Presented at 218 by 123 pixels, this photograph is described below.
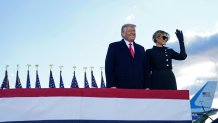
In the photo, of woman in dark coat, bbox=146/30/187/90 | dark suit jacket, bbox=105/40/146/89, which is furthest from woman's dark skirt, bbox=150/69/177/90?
dark suit jacket, bbox=105/40/146/89

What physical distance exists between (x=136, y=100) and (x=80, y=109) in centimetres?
65

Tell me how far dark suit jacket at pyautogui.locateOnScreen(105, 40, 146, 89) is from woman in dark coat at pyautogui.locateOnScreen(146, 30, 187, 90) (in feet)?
0.57

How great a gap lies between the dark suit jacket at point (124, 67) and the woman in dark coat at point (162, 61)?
0.57 feet

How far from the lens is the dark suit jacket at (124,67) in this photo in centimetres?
546

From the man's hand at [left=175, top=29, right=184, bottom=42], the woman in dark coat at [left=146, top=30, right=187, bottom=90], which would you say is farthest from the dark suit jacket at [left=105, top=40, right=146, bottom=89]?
the man's hand at [left=175, top=29, right=184, bottom=42]

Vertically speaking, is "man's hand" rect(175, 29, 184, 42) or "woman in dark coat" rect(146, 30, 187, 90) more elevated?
"man's hand" rect(175, 29, 184, 42)

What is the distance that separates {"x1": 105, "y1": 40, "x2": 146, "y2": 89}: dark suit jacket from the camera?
5.46 meters

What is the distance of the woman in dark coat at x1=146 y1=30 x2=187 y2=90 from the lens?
5.67 metres

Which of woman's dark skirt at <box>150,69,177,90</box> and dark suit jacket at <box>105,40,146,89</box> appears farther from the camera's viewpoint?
woman's dark skirt at <box>150,69,177,90</box>

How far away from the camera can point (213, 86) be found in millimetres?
60188

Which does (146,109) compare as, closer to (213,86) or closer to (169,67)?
(169,67)

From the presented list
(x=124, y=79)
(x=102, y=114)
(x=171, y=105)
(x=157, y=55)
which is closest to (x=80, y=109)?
(x=102, y=114)

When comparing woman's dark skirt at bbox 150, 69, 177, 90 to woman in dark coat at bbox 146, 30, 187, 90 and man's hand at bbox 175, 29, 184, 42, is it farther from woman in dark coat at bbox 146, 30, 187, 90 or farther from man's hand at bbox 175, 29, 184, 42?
man's hand at bbox 175, 29, 184, 42

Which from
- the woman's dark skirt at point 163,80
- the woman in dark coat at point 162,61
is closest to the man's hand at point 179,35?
the woman in dark coat at point 162,61
